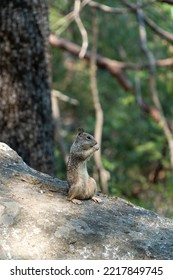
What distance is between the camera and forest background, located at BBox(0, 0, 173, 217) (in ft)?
18.9

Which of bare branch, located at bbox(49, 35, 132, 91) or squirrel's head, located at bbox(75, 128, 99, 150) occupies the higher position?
squirrel's head, located at bbox(75, 128, 99, 150)

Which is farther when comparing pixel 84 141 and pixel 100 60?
pixel 100 60

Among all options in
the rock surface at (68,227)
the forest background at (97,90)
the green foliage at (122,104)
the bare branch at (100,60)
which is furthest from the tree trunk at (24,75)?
the green foliage at (122,104)

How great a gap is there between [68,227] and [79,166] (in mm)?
496

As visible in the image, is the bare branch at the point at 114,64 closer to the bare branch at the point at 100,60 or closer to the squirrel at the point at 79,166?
the bare branch at the point at 100,60

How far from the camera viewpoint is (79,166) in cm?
387

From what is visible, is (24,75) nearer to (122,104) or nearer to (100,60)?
(100,60)

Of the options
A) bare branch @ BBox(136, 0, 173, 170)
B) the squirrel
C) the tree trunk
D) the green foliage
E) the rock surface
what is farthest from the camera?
the green foliage

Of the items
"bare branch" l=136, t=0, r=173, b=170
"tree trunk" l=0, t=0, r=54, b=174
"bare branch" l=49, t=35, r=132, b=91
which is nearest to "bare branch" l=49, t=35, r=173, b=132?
"bare branch" l=49, t=35, r=132, b=91

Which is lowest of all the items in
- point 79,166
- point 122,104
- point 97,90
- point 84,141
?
point 122,104

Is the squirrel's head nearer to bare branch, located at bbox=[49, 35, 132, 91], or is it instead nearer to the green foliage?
bare branch, located at bbox=[49, 35, 132, 91]

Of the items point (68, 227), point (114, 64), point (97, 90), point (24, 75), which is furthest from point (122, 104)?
point (68, 227)

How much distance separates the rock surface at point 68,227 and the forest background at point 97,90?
1.84 metres
